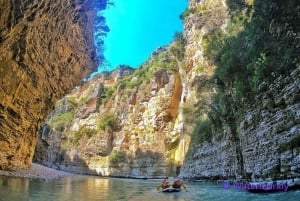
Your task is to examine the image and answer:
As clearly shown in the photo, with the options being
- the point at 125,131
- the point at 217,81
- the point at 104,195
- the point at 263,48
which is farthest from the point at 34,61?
the point at 125,131

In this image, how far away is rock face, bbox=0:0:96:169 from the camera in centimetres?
1109

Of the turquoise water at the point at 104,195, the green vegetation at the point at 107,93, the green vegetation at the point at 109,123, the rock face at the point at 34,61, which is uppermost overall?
the green vegetation at the point at 107,93

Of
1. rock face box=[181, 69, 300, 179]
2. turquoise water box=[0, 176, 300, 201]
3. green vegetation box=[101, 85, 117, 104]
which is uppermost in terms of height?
green vegetation box=[101, 85, 117, 104]

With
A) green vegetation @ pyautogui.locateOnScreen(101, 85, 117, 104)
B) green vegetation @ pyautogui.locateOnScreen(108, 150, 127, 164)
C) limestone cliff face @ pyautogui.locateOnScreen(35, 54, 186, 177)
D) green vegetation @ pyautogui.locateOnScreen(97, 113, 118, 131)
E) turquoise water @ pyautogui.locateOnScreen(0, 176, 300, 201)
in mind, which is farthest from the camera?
green vegetation @ pyautogui.locateOnScreen(101, 85, 117, 104)

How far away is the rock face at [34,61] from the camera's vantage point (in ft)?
36.4

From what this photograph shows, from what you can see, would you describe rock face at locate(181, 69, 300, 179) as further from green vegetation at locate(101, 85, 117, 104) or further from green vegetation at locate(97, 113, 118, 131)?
green vegetation at locate(101, 85, 117, 104)

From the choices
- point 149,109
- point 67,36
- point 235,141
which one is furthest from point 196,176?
point 149,109

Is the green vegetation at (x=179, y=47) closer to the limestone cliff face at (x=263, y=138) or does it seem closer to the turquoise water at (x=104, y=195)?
the limestone cliff face at (x=263, y=138)

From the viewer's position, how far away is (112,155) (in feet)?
221

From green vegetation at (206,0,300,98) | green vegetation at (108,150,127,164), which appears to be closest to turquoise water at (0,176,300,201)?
green vegetation at (206,0,300,98)

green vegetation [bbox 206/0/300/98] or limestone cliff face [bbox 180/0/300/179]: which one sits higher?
green vegetation [bbox 206/0/300/98]

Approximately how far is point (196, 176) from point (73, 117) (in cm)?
6219

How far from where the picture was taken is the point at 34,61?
16.3 m

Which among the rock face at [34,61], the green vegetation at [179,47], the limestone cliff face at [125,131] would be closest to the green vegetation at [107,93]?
the limestone cliff face at [125,131]
